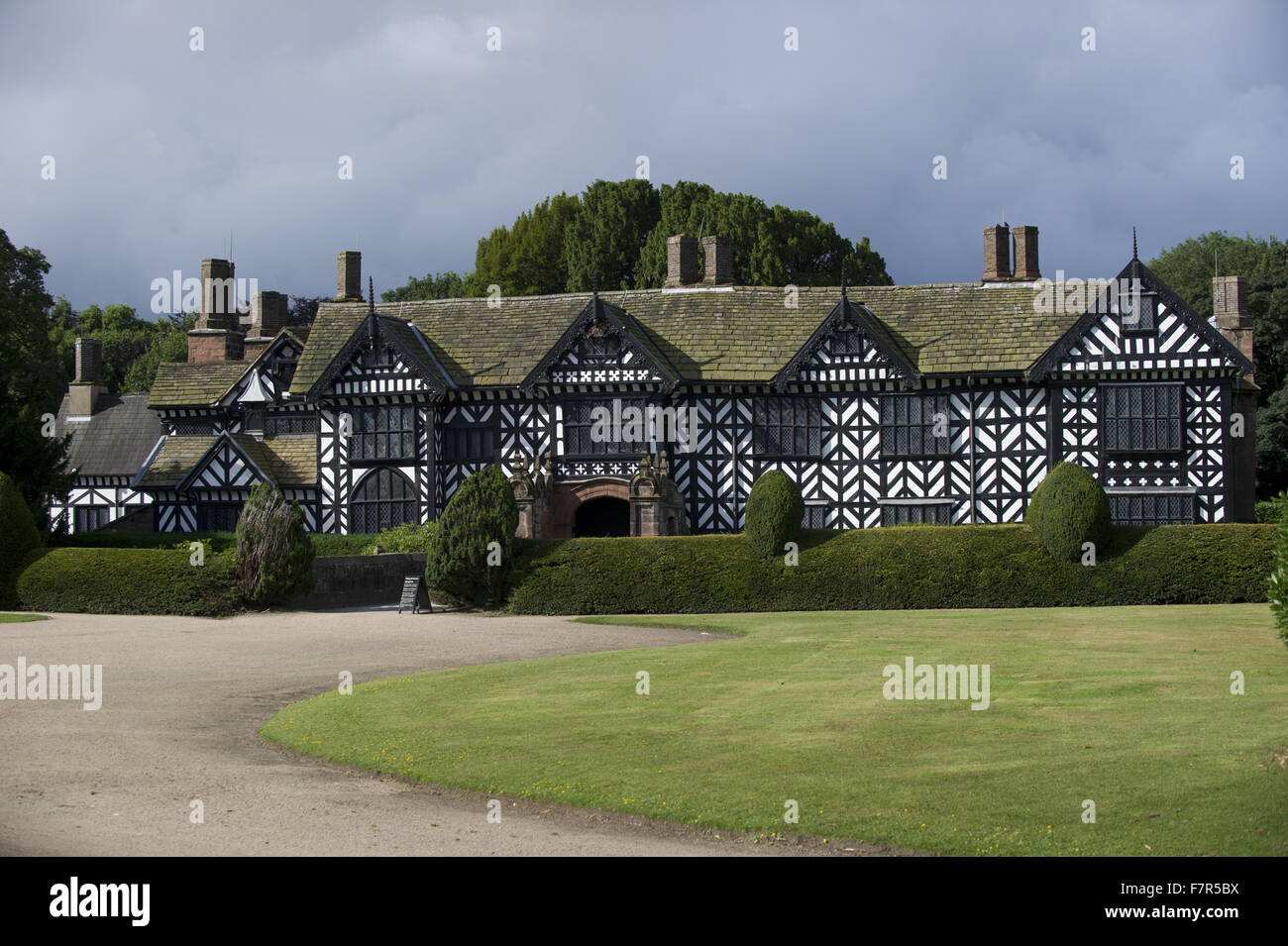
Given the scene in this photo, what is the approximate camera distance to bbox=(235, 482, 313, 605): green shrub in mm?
30453

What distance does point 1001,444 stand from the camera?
38.2 metres

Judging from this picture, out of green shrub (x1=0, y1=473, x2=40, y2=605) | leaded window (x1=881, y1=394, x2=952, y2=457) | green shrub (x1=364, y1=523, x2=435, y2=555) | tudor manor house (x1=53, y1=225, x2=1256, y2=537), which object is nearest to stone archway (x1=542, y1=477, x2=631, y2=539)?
tudor manor house (x1=53, y1=225, x2=1256, y2=537)

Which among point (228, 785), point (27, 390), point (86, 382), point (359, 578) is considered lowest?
point (228, 785)

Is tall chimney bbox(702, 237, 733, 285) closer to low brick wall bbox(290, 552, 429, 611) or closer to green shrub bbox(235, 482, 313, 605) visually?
low brick wall bbox(290, 552, 429, 611)

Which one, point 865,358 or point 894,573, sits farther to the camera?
point 865,358

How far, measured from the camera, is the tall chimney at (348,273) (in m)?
49.4

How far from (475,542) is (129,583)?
833cm

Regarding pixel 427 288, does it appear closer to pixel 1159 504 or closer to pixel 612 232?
pixel 612 232

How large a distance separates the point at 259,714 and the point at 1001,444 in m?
26.9

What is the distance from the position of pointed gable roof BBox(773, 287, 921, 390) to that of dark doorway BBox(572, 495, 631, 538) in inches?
242

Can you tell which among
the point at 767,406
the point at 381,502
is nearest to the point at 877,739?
the point at 767,406

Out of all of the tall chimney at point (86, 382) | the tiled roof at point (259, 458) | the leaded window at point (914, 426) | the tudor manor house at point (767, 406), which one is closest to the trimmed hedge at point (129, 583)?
the tudor manor house at point (767, 406)

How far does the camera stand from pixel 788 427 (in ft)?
130

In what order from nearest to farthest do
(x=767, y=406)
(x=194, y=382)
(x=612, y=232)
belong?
(x=767, y=406) → (x=194, y=382) → (x=612, y=232)
